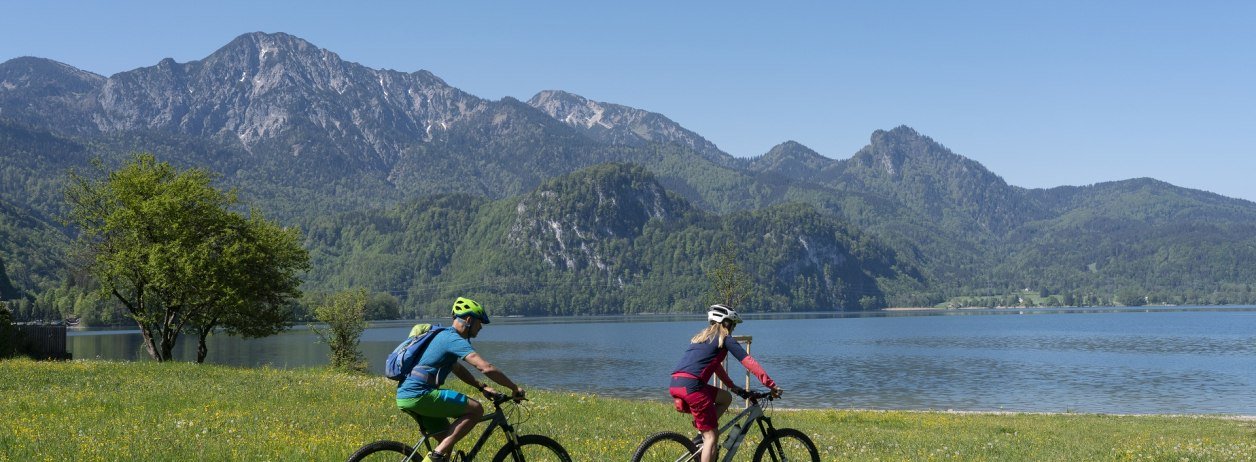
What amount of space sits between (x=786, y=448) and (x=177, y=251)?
41843 mm

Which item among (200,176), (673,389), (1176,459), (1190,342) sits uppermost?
(200,176)

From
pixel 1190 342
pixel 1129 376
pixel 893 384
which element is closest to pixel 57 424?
pixel 893 384

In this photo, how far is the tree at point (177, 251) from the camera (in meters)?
48.1

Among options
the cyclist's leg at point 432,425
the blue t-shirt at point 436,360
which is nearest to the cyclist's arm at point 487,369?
the blue t-shirt at point 436,360

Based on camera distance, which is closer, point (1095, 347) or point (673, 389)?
point (673, 389)

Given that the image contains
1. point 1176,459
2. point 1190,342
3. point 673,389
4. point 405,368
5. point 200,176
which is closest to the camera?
point 405,368

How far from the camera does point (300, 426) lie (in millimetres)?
19562

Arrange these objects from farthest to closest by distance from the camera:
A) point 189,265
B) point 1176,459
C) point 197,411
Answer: point 189,265
point 197,411
point 1176,459

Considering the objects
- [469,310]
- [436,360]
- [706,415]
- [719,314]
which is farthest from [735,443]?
[436,360]

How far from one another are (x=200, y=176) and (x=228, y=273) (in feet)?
21.8

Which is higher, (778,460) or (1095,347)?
(778,460)

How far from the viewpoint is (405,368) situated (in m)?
11.3

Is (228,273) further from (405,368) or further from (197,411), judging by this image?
(405,368)

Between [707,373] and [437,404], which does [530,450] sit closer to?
[437,404]
